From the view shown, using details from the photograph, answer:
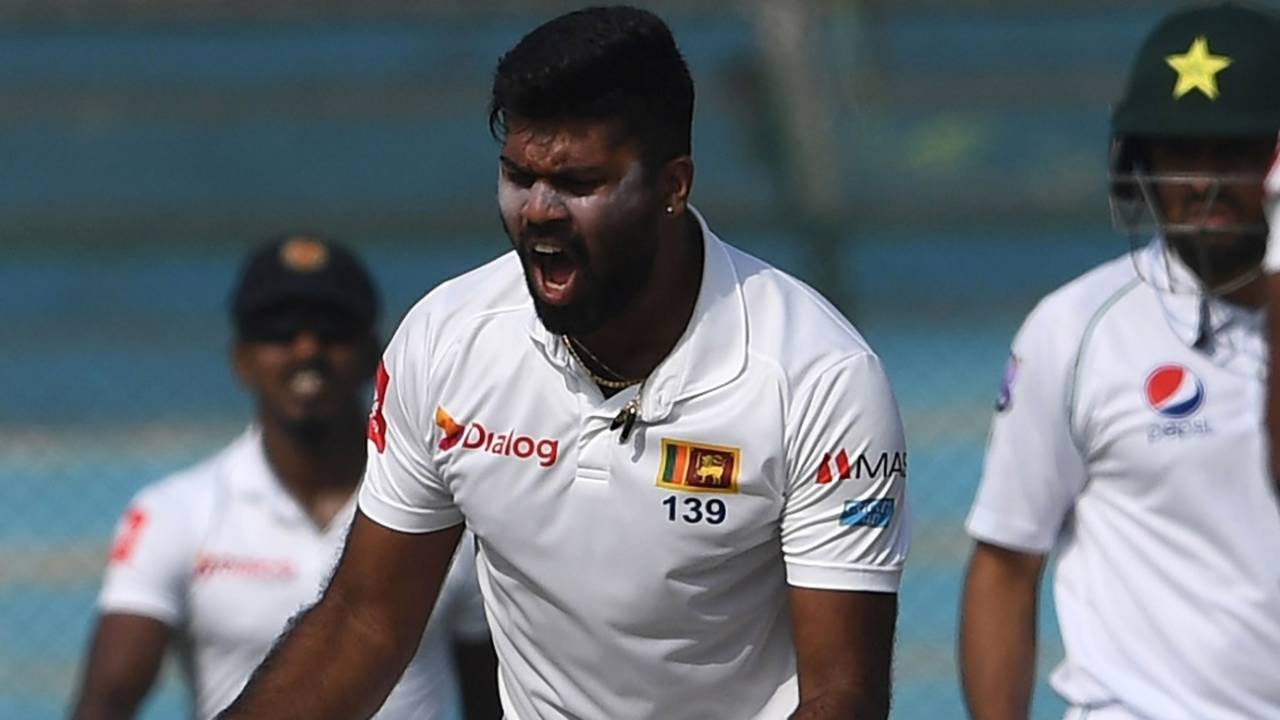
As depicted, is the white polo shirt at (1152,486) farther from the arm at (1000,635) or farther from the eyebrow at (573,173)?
the eyebrow at (573,173)

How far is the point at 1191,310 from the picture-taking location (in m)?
4.71

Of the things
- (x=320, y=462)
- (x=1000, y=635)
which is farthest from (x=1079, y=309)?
(x=320, y=462)

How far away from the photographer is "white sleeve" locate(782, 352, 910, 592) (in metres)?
3.51

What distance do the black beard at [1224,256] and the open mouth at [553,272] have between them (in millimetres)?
1693

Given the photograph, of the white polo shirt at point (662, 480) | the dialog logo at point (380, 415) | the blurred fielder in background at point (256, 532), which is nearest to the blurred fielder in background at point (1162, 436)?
the white polo shirt at point (662, 480)

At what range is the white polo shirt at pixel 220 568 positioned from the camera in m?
5.63

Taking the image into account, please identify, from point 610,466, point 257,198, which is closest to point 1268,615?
point 610,466

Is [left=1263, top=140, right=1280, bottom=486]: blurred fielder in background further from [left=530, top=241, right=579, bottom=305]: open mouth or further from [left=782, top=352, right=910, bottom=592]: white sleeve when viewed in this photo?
[left=530, top=241, right=579, bottom=305]: open mouth

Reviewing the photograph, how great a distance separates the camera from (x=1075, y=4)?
1098 cm

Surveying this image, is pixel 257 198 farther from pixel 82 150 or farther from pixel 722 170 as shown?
pixel 722 170

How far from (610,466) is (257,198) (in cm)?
682

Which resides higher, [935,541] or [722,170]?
[722,170]

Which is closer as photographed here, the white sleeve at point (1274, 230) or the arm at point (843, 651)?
the white sleeve at point (1274, 230)

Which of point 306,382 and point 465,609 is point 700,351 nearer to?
point 465,609
